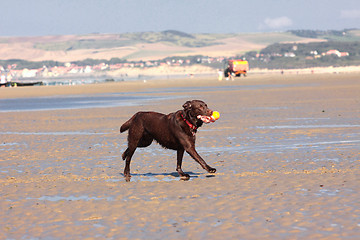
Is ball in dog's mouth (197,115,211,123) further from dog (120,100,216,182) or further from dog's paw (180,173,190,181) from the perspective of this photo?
dog's paw (180,173,190,181)

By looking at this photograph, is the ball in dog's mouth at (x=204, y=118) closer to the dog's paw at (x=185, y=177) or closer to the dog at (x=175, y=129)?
the dog at (x=175, y=129)

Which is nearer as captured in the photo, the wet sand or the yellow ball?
the wet sand

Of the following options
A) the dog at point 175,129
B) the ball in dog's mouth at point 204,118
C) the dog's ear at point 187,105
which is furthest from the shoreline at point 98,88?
the ball in dog's mouth at point 204,118

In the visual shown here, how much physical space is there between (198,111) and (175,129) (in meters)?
Answer: 0.64

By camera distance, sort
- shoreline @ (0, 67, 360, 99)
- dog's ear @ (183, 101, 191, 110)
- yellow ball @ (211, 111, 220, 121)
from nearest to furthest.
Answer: yellow ball @ (211, 111, 220, 121)
dog's ear @ (183, 101, 191, 110)
shoreline @ (0, 67, 360, 99)

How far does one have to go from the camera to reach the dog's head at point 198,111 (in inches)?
477

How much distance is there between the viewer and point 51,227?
879 cm

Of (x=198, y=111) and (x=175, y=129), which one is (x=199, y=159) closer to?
(x=175, y=129)

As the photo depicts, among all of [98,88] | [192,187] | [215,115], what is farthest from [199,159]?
[98,88]

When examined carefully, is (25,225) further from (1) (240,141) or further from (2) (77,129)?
(2) (77,129)

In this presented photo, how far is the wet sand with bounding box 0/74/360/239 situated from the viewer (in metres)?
8.53

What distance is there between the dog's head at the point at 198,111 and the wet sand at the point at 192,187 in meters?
1.06

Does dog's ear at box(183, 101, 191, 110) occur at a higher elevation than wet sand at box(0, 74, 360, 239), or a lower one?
higher

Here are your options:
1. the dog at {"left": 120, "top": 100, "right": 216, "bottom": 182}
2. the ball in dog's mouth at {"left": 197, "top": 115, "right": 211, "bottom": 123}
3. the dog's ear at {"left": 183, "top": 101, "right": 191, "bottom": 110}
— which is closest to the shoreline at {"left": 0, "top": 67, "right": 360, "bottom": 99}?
the dog at {"left": 120, "top": 100, "right": 216, "bottom": 182}
